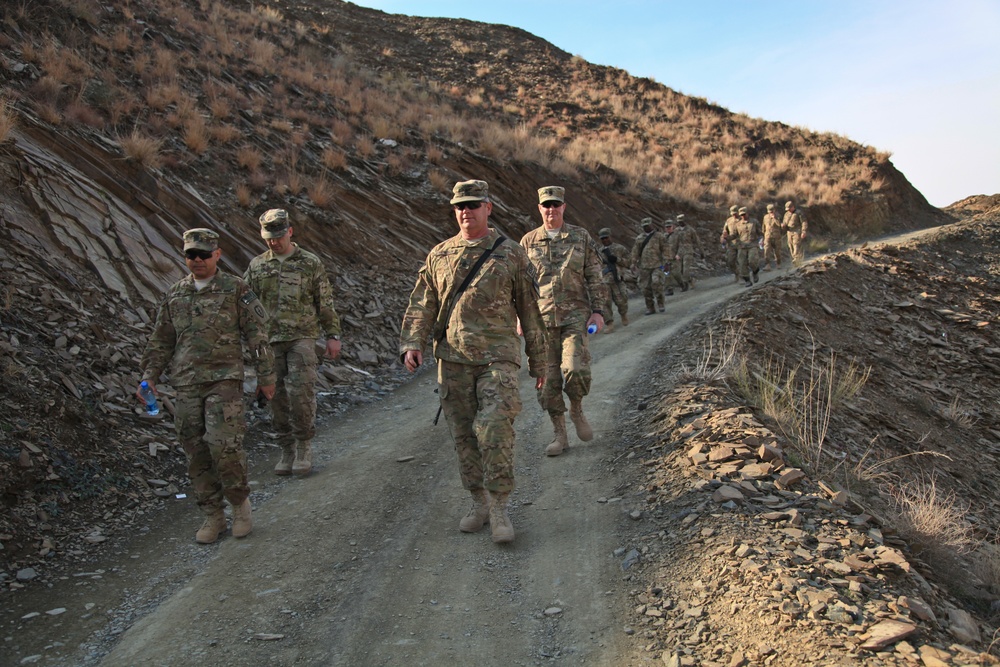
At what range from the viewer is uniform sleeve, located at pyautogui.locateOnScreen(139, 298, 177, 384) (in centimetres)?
505

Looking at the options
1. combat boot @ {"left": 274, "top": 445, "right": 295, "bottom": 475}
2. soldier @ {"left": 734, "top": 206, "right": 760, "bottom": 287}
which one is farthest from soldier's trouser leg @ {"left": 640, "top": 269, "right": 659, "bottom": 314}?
combat boot @ {"left": 274, "top": 445, "right": 295, "bottom": 475}

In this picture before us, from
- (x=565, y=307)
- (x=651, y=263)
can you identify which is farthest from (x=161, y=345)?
(x=651, y=263)

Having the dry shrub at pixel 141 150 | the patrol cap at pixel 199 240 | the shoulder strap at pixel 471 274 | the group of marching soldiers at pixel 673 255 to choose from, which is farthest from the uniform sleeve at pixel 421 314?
the dry shrub at pixel 141 150

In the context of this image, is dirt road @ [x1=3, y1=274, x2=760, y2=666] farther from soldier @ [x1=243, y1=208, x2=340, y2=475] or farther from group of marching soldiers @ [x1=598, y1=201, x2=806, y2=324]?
group of marching soldiers @ [x1=598, y1=201, x2=806, y2=324]

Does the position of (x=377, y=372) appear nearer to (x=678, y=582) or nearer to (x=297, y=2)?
(x=678, y=582)

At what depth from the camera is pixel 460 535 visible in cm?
495

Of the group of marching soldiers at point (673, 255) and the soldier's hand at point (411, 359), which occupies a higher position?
the group of marching soldiers at point (673, 255)

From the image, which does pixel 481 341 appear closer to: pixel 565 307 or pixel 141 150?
pixel 565 307

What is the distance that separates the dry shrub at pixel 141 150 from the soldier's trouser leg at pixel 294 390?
6.04 m

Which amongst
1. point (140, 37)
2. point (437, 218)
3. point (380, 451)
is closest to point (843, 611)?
point (380, 451)

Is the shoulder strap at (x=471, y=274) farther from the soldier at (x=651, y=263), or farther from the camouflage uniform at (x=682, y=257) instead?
the camouflage uniform at (x=682, y=257)

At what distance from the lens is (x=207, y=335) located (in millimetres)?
4992

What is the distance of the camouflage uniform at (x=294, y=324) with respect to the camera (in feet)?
21.0

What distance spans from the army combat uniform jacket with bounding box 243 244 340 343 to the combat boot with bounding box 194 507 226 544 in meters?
1.82
